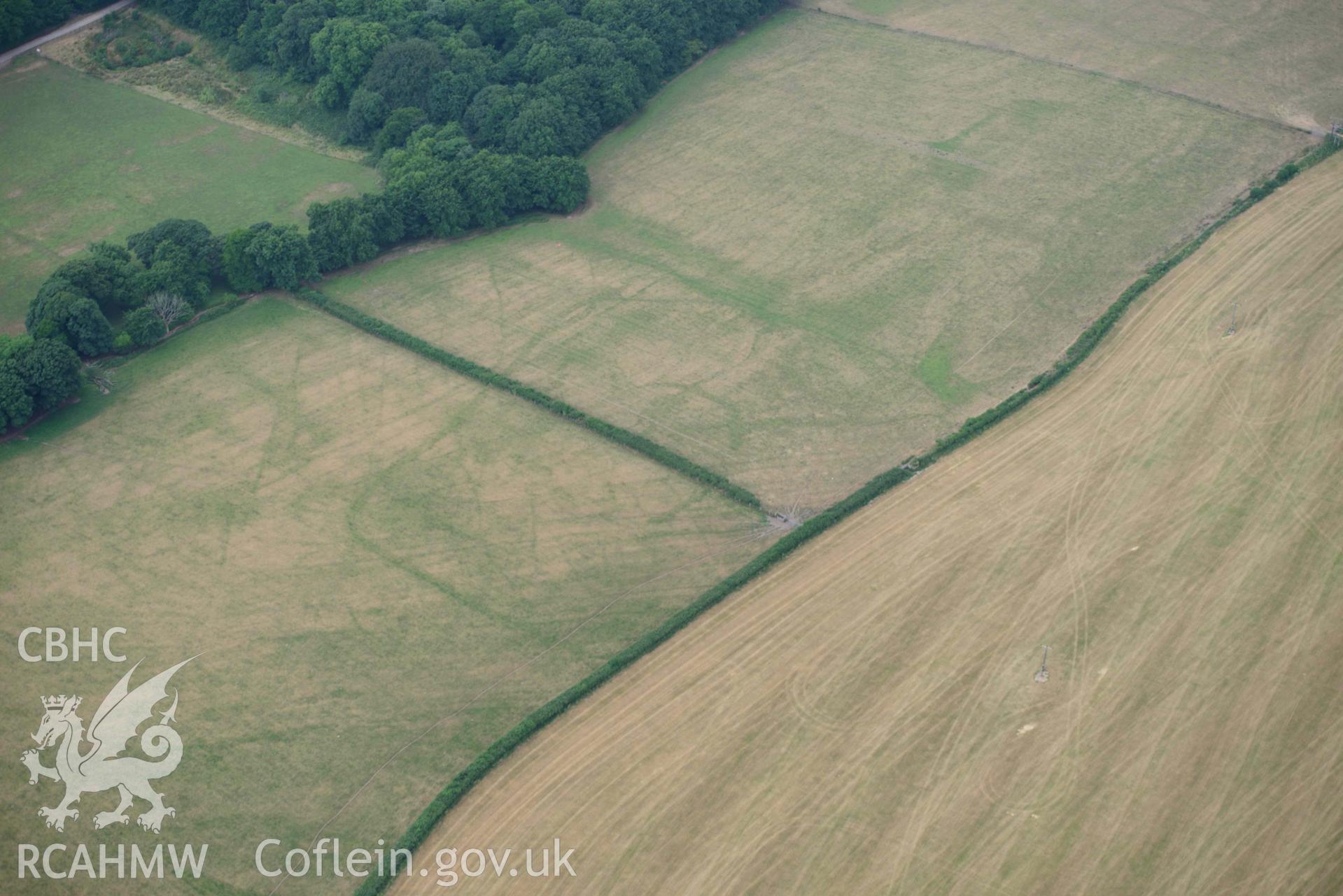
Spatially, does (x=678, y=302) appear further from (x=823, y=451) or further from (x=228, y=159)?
(x=228, y=159)

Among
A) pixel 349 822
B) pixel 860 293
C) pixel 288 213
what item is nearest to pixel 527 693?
pixel 349 822

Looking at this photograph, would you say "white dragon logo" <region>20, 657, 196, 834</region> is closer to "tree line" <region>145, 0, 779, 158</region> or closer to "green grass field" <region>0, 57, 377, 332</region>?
"green grass field" <region>0, 57, 377, 332</region>

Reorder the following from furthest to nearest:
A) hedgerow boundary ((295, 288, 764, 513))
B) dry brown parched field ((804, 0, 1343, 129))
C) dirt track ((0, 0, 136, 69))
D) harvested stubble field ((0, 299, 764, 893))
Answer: dirt track ((0, 0, 136, 69))
dry brown parched field ((804, 0, 1343, 129))
hedgerow boundary ((295, 288, 764, 513))
harvested stubble field ((0, 299, 764, 893))

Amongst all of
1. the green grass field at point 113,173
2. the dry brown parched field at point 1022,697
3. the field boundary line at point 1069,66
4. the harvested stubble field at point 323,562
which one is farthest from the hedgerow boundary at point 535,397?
the field boundary line at point 1069,66

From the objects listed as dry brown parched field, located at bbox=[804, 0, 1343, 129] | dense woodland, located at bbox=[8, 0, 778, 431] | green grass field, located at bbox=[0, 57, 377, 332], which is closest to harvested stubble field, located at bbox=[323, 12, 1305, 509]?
dense woodland, located at bbox=[8, 0, 778, 431]

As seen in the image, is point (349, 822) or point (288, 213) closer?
point (349, 822)

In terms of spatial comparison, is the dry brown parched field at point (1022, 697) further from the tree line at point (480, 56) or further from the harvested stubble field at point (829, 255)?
the tree line at point (480, 56)
